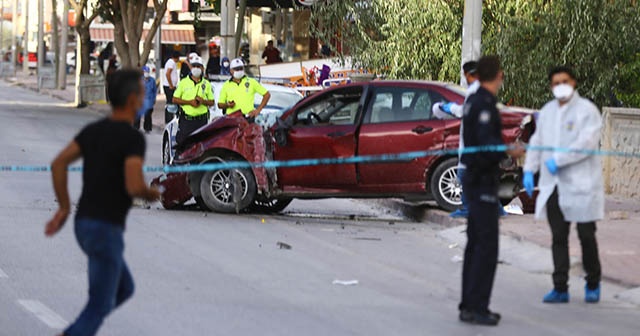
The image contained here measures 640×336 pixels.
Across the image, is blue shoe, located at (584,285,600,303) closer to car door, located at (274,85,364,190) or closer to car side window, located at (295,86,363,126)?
car door, located at (274,85,364,190)

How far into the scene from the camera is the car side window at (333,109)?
15.9 metres

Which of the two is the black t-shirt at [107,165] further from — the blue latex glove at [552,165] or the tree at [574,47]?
the tree at [574,47]

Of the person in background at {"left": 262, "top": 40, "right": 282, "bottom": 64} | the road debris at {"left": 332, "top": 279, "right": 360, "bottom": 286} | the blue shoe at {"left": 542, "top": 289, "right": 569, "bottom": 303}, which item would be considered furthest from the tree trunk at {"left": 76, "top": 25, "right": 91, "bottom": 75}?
the blue shoe at {"left": 542, "top": 289, "right": 569, "bottom": 303}

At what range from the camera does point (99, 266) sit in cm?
741

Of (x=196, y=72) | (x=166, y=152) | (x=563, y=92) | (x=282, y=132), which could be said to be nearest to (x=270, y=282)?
(x=563, y=92)

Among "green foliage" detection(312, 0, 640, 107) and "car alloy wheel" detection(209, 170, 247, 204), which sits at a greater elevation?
"green foliage" detection(312, 0, 640, 107)

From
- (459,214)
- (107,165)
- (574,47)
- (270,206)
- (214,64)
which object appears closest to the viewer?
(107,165)

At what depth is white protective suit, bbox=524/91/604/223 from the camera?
10258mm

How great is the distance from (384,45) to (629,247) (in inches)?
482

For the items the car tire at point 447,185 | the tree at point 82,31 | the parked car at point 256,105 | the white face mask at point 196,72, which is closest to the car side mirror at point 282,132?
the car tire at point 447,185

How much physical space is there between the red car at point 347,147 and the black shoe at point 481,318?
579cm

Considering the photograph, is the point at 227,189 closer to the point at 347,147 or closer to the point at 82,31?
the point at 347,147

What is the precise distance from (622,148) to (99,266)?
12.8 m

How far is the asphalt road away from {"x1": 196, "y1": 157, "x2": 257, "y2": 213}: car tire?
0.19 meters
